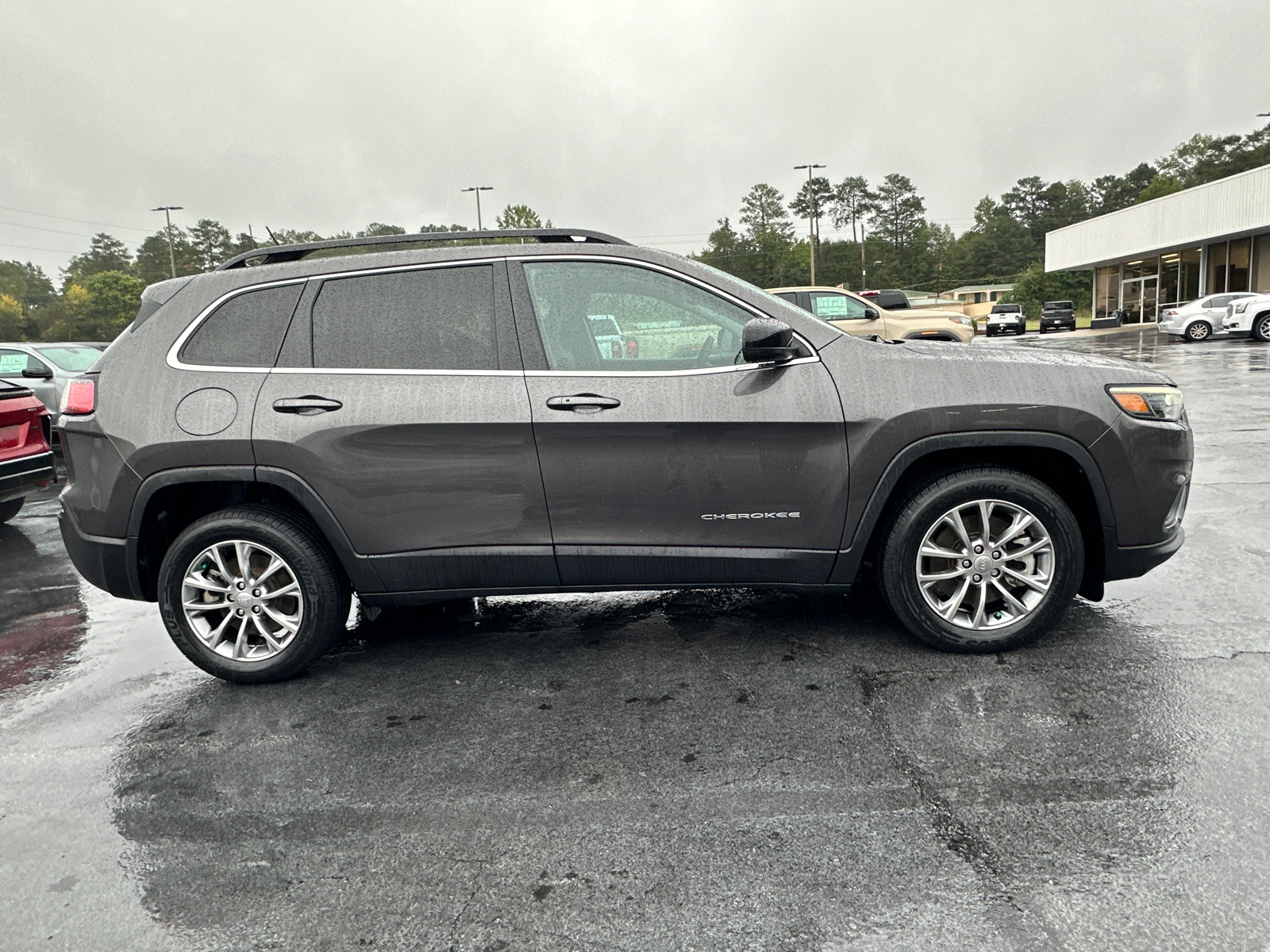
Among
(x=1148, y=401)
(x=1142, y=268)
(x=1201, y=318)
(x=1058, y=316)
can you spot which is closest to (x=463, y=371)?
(x=1148, y=401)

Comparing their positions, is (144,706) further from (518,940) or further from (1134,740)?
(1134,740)

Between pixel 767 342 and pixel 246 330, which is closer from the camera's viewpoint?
pixel 767 342

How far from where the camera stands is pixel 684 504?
3.63m

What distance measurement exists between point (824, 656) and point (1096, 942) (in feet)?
6.03

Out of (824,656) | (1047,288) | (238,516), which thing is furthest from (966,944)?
(1047,288)

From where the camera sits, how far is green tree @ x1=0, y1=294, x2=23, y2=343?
101m

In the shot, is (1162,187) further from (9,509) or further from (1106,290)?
(9,509)

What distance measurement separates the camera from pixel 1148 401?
11.9ft

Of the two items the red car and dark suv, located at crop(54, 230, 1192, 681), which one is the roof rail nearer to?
dark suv, located at crop(54, 230, 1192, 681)

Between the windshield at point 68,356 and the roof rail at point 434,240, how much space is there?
38.1 ft

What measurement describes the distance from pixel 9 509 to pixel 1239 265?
1669 inches

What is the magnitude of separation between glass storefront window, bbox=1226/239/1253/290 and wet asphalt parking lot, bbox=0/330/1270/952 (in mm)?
38937

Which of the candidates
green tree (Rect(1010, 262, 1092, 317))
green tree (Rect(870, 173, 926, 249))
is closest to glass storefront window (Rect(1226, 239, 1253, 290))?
green tree (Rect(1010, 262, 1092, 317))

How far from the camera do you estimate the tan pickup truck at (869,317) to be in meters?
13.6
